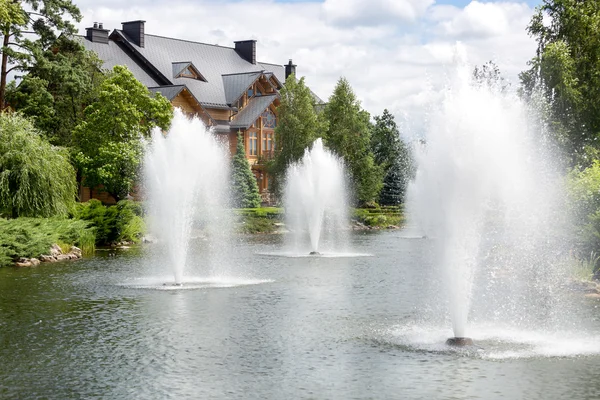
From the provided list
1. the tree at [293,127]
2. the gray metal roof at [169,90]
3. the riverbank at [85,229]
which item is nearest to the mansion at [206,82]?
the gray metal roof at [169,90]

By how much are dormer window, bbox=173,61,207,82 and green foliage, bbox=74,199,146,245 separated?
30.5 metres

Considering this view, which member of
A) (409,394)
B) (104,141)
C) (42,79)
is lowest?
(409,394)

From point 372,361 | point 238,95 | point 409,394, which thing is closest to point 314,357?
point 372,361

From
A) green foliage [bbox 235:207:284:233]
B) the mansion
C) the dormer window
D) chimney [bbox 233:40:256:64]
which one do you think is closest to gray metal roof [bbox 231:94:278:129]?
the mansion

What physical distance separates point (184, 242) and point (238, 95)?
1864 inches

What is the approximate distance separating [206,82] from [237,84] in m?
2.79

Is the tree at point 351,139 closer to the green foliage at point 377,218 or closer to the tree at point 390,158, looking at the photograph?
the green foliage at point 377,218

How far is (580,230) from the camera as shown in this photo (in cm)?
2467

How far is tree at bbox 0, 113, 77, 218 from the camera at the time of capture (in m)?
33.3

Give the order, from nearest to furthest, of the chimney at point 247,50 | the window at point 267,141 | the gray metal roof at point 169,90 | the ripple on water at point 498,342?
the ripple on water at point 498,342 < the gray metal roof at point 169,90 < the window at point 267,141 < the chimney at point 247,50

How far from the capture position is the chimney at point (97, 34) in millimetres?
67500

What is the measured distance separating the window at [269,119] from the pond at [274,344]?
1909 inches

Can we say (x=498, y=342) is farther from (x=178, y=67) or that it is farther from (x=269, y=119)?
(x=269, y=119)

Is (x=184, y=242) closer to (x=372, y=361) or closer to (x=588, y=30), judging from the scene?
(x=372, y=361)
